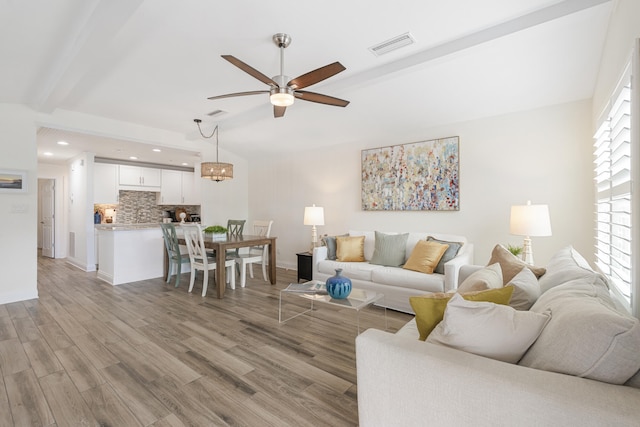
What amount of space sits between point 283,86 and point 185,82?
1.55 metres

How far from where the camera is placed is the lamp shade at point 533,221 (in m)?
2.94

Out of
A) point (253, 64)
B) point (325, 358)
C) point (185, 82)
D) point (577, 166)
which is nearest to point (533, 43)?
point (577, 166)

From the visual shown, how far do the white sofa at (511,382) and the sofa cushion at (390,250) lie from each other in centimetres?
253

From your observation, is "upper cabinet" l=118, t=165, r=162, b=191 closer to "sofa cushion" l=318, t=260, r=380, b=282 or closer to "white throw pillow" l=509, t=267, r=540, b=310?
"sofa cushion" l=318, t=260, r=380, b=282

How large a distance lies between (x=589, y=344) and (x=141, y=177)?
8.02m

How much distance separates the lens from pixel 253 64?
301cm

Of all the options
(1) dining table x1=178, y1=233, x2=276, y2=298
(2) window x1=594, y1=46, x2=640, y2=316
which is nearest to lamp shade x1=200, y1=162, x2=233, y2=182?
(1) dining table x1=178, y1=233, x2=276, y2=298

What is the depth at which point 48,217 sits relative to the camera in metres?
7.39

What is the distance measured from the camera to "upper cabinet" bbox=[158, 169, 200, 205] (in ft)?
24.5

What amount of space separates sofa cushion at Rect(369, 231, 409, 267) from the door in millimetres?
7768

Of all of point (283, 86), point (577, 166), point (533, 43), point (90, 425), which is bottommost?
point (90, 425)

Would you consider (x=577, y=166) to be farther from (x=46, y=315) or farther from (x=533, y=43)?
(x=46, y=315)

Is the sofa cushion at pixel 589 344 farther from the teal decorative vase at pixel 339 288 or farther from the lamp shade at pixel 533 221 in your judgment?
the lamp shade at pixel 533 221

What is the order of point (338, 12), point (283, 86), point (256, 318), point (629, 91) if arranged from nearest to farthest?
1. point (629, 91)
2. point (338, 12)
3. point (283, 86)
4. point (256, 318)
